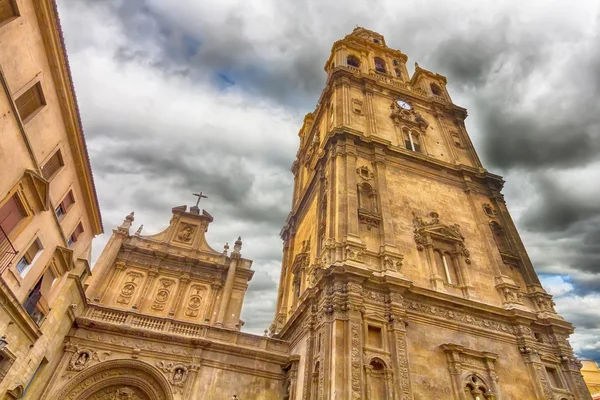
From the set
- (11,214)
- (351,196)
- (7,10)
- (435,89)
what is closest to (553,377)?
(351,196)

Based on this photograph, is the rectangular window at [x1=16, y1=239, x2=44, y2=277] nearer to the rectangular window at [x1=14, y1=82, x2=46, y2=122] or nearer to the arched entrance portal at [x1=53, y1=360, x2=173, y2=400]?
the rectangular window at [x1=14, y1=82, x2=46, y2=122]

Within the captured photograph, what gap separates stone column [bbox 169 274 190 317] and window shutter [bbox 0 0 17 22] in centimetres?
1928

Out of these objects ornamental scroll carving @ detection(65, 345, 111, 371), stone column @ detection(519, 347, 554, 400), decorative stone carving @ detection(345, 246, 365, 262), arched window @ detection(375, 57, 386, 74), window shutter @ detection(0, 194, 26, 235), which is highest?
arched window @ detection(375, 57, 386, 74)

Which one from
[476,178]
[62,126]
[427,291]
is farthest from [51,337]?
[476,178]

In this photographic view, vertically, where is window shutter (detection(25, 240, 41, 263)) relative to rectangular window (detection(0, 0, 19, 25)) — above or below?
below

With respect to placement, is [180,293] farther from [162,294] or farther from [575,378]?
[575,378]

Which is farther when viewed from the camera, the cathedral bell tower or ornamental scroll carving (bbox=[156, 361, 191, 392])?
ornamental scroll carving (bbox=[156, 361, 191, 392])

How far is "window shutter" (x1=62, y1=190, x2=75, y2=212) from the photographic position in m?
16.0

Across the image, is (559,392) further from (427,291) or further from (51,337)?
(51,337)

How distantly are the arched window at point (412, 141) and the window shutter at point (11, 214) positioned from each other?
24.0 metres

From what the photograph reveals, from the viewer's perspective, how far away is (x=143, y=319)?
19031 millimetres

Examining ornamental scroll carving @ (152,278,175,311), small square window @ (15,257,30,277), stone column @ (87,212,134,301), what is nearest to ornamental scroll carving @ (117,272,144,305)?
stone column @ (87,212,134,301)

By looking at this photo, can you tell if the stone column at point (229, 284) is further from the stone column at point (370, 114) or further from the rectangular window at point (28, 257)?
the stone column at point (370, 114)

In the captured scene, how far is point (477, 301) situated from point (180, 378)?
1550 centimetres
